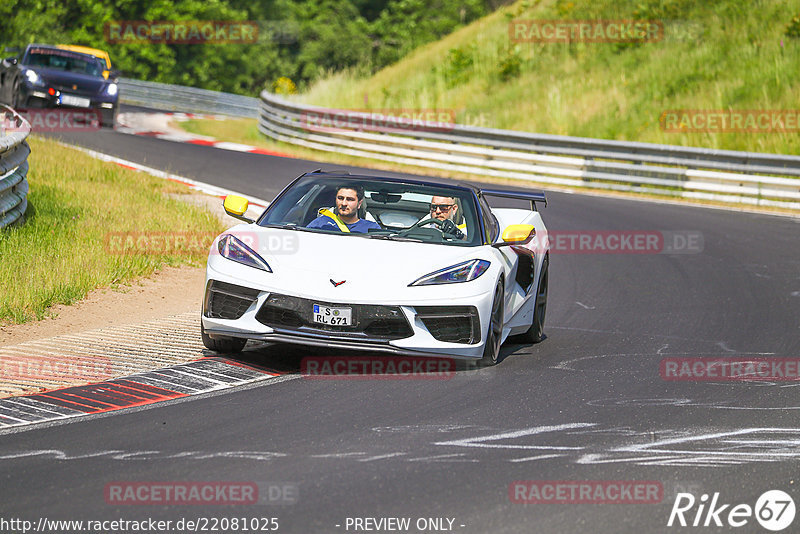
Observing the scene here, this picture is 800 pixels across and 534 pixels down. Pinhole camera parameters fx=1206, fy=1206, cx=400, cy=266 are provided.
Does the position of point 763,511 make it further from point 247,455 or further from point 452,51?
point 452,51

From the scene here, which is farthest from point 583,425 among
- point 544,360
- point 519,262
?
point 519,262

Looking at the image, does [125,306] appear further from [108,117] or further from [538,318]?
[108,117]

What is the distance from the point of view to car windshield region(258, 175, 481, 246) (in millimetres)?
8633

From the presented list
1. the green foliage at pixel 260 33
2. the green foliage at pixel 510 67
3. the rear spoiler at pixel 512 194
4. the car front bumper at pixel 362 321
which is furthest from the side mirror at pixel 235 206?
the green foliage at pixel 260 33

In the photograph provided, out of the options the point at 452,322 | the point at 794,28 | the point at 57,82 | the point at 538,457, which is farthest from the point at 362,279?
the point at 794,28

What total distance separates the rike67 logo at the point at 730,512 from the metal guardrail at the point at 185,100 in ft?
135

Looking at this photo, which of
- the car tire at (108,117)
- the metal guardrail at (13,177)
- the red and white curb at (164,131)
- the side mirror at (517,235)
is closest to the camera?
the side mirror at (517,235)

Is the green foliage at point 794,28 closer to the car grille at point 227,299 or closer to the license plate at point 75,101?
the license plate at point 75,101

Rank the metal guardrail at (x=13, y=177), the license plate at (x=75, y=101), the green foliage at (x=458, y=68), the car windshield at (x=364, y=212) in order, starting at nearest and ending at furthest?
the car windshield at (x=364, y=212) → the metal guardrail at (x=13, y=177) → the license plate at (x=75, y=101) → the green foliage at (x=458, y=68)

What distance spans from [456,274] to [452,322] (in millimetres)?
342

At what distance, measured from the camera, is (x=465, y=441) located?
6156 mm

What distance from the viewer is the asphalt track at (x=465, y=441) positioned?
5004 mm

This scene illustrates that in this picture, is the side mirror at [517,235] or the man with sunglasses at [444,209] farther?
the man with sunglasses at [444,209]

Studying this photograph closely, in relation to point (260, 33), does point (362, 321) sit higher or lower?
lower
